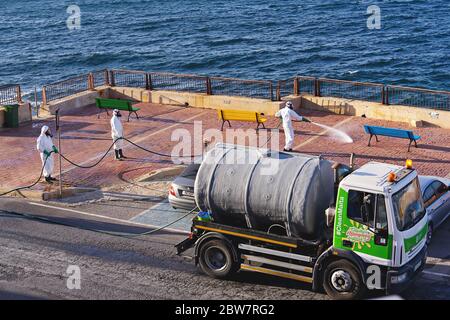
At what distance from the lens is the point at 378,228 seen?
13.0 meters

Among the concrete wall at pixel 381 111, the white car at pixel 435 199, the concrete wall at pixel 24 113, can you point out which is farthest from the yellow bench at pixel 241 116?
the white car at pixel 435 199

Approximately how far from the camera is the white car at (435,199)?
16609 mm

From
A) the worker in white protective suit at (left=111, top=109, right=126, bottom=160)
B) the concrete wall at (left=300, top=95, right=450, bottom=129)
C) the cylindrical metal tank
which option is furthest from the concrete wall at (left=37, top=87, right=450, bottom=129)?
the cylindrical metal tank

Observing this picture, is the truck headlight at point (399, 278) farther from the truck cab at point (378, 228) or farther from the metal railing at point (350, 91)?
the metal railing at point (350, 91)

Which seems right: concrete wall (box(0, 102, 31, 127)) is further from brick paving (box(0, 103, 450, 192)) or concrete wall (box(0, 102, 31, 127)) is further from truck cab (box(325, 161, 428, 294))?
truck cab (box(325, 161, 428, 294))

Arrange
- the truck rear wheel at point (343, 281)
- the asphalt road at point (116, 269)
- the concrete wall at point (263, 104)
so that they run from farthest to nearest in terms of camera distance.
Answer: the concrete wall at point (263, 104)
the asphalt road at point (116, 269)
the truck rear wheel at point (343, 281)

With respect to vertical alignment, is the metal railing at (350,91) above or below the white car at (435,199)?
below

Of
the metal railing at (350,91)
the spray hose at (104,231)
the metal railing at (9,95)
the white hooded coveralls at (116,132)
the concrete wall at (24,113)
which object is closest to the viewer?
the spray hose at (104,231)

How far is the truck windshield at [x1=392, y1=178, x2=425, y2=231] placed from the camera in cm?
1304

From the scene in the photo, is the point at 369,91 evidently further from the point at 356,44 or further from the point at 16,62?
the point at 16,62

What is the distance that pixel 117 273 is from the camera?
15039mm

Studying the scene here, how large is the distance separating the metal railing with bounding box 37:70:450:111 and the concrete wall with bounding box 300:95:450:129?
1.34 ft

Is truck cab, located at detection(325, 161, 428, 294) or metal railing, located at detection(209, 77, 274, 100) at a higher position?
truck cab, located at detection(325, 161, 428, 294)

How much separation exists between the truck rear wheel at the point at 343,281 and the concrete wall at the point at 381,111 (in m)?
12.1
